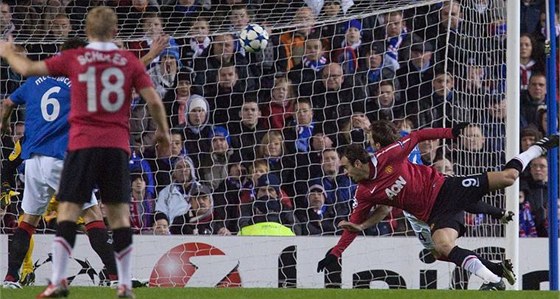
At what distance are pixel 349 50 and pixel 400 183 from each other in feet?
11.2

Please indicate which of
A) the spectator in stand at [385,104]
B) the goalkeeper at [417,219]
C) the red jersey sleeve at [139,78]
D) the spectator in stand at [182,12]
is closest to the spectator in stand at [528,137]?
the spectator in stand at [385,104]

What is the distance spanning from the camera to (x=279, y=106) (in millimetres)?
13164

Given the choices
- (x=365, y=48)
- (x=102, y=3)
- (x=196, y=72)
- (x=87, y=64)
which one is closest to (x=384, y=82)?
(x=365, y=48)

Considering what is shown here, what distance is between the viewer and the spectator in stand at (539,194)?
12805 mm

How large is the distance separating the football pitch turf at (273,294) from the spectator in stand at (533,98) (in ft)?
14.4

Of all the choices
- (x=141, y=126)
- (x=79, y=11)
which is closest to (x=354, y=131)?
(x=141, y=126)

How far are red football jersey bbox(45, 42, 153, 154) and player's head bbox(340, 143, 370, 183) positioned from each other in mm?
3555

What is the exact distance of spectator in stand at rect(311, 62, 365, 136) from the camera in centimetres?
1308

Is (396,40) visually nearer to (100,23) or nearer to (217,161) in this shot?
(217,161)

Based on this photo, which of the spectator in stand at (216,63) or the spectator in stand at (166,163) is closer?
the spectator in stand at (166,163)

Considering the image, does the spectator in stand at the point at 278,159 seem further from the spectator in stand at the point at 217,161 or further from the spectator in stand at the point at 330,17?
the spectator in stand at the point at 330,17

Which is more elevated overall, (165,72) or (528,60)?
(528,60)

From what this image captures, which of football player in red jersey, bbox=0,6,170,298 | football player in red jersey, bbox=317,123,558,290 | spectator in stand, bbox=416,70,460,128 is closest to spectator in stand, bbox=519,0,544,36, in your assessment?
spectator in stand, bbox=416,70,460,128

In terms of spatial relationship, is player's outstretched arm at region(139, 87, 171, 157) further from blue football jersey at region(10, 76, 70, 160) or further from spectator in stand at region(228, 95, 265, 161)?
spectator in stand at region(228, 95, 265, 161)
